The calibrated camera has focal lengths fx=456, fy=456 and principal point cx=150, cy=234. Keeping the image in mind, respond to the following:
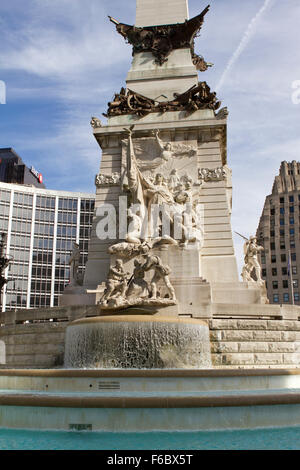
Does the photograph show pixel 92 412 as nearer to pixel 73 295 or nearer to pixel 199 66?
pixel 73 295

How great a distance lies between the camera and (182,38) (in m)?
27.7

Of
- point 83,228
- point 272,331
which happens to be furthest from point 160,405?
point 83,228

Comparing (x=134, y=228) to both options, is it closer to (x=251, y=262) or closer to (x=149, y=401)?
(x=251, y=262)

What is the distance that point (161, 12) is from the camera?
94.6 feet

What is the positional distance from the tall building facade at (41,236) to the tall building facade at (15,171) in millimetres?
37473

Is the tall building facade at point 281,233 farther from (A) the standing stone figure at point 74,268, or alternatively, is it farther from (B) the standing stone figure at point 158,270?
(B) the standing stone figure at point 158,270

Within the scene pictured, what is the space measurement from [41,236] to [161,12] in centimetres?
5122

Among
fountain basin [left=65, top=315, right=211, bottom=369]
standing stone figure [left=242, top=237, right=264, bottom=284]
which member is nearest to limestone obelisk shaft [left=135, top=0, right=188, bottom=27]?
standing stone figure [left=242, top=237, right=264, bottom=284]

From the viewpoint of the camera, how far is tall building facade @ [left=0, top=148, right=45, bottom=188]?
111 m

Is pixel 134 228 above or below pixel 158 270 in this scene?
above

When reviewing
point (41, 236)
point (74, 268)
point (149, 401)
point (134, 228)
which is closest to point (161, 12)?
point (134, 228)

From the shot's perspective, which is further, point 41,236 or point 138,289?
point 41,236

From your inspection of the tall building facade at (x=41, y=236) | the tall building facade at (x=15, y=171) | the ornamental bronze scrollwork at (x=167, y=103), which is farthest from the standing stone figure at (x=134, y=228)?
the tall building facade at (x=15, y=171)

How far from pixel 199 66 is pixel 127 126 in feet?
34.8
